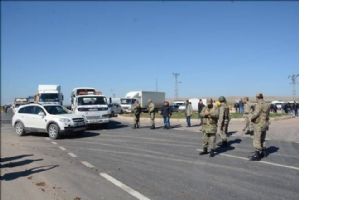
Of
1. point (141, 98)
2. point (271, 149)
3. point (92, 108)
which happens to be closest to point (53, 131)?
point (92, 108)

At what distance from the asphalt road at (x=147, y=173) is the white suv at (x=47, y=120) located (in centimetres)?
405

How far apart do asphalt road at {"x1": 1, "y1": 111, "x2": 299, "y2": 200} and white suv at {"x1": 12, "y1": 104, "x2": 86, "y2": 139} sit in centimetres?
405

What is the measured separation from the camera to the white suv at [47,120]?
715 inches

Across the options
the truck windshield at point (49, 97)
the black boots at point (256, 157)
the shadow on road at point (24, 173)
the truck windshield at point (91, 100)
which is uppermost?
the truck windshield at point (49, 97)

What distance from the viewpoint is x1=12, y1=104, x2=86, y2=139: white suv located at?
715 inches

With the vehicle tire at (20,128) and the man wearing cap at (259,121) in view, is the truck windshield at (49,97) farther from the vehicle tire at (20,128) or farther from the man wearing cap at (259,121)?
the man wearing cap at (259,121)

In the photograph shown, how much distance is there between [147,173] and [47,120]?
36.8 feet

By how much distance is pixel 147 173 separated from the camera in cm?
893

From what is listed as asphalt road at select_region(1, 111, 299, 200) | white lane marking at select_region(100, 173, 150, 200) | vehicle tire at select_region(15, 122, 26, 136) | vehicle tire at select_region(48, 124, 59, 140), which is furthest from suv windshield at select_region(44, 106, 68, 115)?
white lane marking at select_region(100, 173, 150, 200)

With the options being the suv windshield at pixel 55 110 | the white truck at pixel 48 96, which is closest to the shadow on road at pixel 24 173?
the suv windshield at pixel 55 110

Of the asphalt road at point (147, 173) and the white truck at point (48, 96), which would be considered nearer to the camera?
the asphalt road at point (147, 173)

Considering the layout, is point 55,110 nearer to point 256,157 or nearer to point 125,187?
point 256,157

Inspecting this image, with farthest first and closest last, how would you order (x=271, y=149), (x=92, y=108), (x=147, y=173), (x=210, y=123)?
(x=92, y=108) → (x=271, y=149) → (x=210, y=123) → (x=147, y=173)
